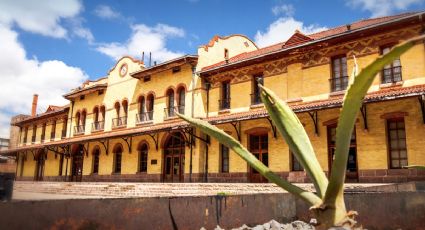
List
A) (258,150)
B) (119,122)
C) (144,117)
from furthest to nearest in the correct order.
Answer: (119,122) < (144,117) < (258,150)

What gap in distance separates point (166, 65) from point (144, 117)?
3941 millimetres

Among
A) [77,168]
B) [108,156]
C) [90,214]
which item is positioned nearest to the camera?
[90,214]

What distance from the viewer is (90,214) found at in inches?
88.8

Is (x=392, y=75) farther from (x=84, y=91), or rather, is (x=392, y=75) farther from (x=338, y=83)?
(x=84, y=91)

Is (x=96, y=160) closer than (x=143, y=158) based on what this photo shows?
No

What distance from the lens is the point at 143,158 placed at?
23.0 metres

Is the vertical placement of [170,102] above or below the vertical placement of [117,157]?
above

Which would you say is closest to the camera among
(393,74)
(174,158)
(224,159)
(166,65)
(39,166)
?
(393,74)

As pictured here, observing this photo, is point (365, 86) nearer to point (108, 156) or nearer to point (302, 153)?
point (302, 153)

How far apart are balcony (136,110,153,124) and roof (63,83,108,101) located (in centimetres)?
509

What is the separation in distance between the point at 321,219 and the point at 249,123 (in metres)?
16.3

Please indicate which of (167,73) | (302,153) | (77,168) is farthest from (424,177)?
(77,168)

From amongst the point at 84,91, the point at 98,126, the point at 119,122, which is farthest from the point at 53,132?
the point at 119,122

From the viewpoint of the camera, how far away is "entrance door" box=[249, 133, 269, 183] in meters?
17.3
